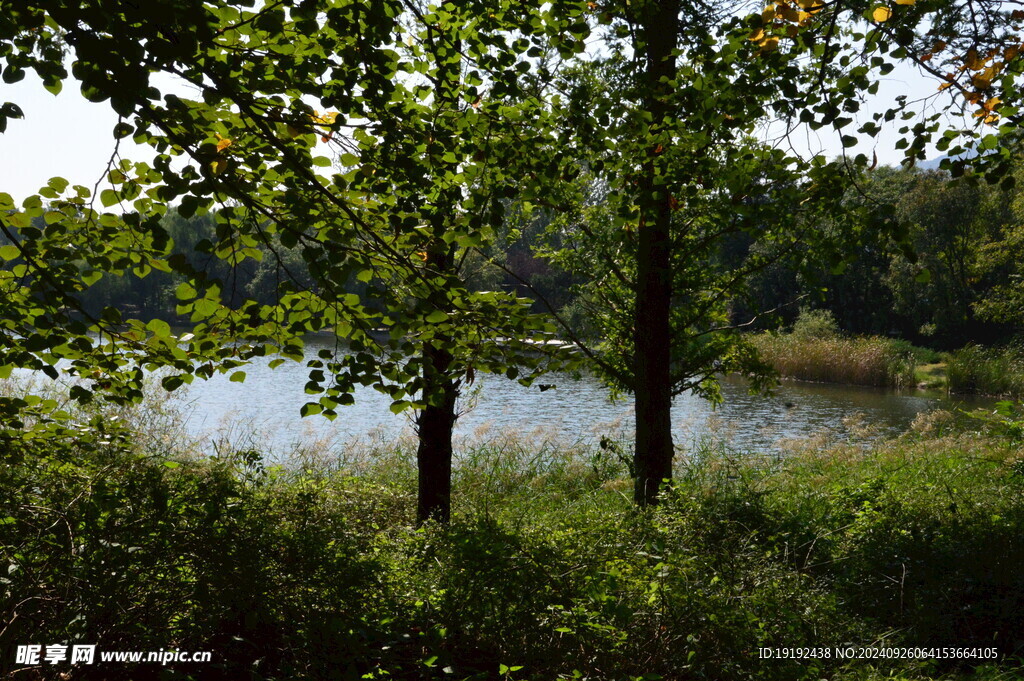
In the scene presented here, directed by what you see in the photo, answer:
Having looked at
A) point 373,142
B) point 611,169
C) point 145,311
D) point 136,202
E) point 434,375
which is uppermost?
point 145,311

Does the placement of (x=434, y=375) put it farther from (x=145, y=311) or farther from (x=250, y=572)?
(x=145, y=311)

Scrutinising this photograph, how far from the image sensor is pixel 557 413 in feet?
51.2

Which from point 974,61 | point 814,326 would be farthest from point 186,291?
point 814,326

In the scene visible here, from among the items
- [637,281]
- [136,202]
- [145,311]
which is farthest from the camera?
[145,311]

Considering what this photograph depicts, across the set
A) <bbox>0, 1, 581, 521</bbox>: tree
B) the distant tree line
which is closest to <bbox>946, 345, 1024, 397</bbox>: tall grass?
the distant tree line

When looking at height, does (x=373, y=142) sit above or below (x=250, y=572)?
above

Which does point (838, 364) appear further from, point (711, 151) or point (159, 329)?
point (159, 329)

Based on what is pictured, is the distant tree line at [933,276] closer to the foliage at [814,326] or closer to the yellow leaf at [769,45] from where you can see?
the foliage at [814,326]

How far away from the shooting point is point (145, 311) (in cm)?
5522

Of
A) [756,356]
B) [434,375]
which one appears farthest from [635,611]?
[756,356]

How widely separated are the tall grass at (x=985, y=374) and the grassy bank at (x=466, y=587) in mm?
19826

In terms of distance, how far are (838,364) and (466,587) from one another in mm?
22971

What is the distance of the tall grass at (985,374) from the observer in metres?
22.7

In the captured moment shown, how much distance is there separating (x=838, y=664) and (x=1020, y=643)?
165cm
